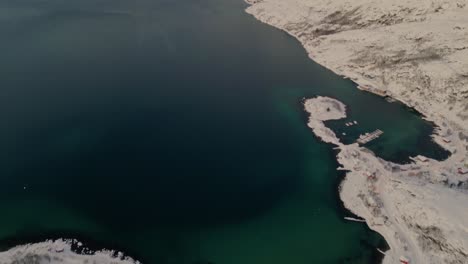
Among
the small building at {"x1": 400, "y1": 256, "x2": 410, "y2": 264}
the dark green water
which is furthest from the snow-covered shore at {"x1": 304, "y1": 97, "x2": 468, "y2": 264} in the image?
the dark green water

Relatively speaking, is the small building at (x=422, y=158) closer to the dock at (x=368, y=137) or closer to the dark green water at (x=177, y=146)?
the dark green water at (x=177, y=146)

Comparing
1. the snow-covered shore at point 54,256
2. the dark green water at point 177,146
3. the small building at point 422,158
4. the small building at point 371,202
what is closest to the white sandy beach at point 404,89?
the small building at point 371,202

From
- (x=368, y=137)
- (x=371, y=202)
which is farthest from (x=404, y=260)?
(x=368, y=137)

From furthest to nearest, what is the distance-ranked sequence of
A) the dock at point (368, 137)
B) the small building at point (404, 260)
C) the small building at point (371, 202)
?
the dock at point (368, 137) → the small building at point (371, 202) → the small building at point (404, 260)

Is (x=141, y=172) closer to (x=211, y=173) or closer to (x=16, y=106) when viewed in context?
(x=211, y=173)

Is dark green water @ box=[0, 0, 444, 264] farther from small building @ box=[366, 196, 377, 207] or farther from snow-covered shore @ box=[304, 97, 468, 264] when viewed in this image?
small building @ box=[366, 196, 377, 207]
